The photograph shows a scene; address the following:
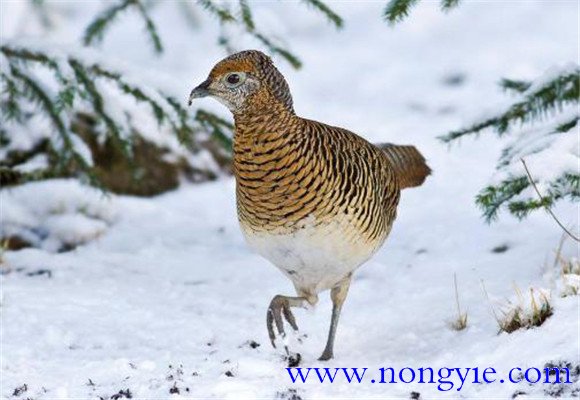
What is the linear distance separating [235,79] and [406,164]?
4.54 ft

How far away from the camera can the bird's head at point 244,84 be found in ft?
12.9

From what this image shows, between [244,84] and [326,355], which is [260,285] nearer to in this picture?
[326,355]

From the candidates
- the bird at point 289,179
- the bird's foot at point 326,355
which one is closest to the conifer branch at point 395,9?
the bird at point 289,179

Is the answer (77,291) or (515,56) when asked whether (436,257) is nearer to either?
(77,291)

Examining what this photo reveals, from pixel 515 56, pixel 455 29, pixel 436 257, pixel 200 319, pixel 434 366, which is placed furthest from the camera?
pixel 455 29

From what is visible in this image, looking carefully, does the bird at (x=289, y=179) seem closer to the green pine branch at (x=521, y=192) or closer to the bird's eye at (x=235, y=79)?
the bird's eye at (x=235, y=79)

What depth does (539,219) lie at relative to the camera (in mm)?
5867

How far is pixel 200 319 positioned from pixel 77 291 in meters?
0.78

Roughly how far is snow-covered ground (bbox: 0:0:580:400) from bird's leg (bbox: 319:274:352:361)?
7cm

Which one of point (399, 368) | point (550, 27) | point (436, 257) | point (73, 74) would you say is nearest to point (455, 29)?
point (550, 27)

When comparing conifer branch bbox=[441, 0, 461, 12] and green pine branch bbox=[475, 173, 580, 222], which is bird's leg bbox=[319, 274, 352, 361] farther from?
conifer branch bbox=[441, 0, 461, 12]

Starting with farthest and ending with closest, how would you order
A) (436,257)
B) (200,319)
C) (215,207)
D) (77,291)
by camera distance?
(215,207) < (436,257) < (77,291) < (200,319)

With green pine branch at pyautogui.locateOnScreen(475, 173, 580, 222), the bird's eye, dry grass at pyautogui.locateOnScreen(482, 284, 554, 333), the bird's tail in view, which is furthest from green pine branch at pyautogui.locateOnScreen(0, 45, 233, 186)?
dry grass at pyautogui.locateOnScreen(482, 284, 554, 333)

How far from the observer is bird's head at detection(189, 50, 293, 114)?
3.92 metres
